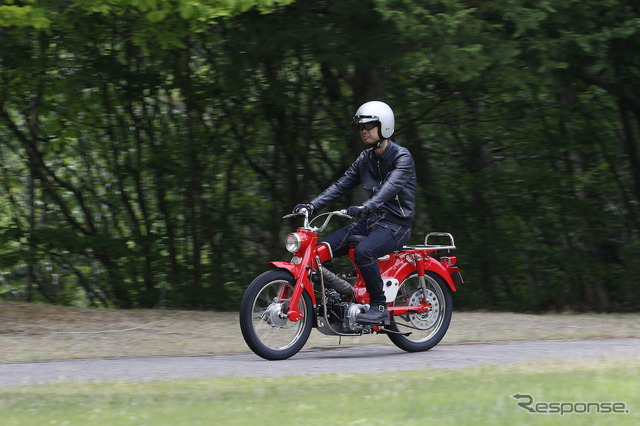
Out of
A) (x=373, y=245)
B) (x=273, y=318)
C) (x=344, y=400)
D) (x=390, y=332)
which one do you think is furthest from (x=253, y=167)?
(x=344, y=400)

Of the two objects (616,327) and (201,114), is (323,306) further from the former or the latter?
(201,114)

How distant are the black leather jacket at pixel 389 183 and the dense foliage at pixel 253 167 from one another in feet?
15.8

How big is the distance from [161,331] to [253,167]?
5672 mm

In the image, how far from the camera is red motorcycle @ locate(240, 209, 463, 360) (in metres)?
8.75

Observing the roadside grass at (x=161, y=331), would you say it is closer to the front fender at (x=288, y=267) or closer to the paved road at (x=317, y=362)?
the paved road at (x=317, y=362)

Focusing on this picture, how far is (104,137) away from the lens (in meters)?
16.3

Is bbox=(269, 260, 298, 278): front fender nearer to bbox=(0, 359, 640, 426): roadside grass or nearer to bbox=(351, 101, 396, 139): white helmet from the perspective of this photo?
bbox=(0, 359, 640, 426): roadside grass

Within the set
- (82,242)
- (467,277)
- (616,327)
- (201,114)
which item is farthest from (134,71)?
(616,327)

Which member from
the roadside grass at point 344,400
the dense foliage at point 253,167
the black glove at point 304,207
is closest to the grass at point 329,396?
the roadside grass at point 344,400

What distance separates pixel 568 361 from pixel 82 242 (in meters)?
9.36

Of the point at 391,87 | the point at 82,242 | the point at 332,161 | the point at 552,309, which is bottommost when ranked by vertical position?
the point at 552,309

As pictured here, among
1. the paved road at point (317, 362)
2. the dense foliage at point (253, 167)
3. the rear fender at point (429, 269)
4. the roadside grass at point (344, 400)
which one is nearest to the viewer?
the roadside grass at point (344, 400)

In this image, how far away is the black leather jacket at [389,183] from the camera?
9.19 m

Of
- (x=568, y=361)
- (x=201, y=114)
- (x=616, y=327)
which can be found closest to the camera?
(x=568, y=361)
